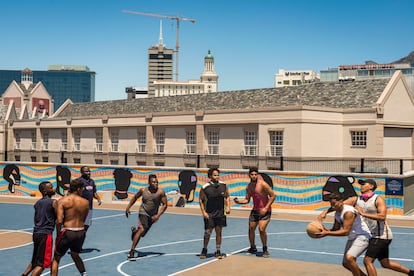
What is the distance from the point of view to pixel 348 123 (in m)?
44.1

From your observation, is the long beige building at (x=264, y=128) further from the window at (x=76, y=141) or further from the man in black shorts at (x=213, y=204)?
the man in black shorts at (x=213, y=204)

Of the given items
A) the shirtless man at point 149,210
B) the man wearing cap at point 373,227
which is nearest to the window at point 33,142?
the shirtless man at point 149,210

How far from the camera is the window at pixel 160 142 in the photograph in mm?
51000

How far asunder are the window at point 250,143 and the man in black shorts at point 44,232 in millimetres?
33140

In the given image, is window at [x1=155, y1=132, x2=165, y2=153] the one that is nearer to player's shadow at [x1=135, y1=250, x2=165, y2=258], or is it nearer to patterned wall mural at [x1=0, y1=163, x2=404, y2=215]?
patterned wall mural at [x1=0, y1=163, x2=404, y2=215]

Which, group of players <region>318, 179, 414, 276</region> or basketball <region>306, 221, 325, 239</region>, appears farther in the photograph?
group of players <region>318, 179, 414, 276</region>

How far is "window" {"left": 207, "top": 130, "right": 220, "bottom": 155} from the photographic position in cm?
4666

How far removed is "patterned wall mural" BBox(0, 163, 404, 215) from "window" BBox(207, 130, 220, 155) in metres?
16.2

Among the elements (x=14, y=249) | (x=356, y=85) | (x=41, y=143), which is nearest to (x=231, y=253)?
(x=14, y=249)

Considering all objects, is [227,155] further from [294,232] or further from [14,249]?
[14,249]

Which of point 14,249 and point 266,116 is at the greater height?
point 266,116

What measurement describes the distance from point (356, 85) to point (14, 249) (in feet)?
119

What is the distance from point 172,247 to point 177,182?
12.7 metres

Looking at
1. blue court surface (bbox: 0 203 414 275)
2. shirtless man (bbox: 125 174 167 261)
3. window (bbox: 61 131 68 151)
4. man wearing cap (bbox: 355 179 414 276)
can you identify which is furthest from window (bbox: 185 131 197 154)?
man wearing cap (bbox: 355 179 414 276)
